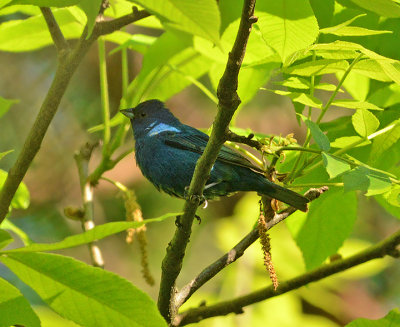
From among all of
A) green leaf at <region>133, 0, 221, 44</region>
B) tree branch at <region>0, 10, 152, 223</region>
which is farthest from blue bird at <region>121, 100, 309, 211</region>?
green leaf at <region>133, 0, 221, 44</region>

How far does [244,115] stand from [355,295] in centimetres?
218

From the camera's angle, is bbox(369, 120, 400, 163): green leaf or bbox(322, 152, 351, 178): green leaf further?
bbox(369, 120, 400, 163): green leaf

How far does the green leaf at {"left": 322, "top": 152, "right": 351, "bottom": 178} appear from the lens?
1512 millimetres

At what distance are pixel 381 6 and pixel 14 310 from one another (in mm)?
1141

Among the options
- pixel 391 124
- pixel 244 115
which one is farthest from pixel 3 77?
pixel 391 124

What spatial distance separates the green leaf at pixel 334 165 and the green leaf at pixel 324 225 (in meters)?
0.75

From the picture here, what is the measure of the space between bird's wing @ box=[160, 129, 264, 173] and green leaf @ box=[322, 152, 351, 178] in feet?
4.66

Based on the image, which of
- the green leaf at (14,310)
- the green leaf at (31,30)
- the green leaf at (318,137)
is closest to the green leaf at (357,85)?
the green leaf at (318,137)

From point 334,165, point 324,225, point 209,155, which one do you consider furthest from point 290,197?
point 334,165

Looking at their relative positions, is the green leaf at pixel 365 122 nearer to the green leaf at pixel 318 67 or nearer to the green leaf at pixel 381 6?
the green leaf at pixel 318 67

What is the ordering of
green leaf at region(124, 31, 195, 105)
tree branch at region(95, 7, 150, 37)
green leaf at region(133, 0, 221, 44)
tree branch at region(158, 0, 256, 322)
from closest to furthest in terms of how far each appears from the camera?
green leaf at region(133, 0, 221, 44) → tree branch at region(158, 0, 256, 322) → tree branch at region(95, 7, 150, 37) → green leaf at region(124, 31, 195, 105)

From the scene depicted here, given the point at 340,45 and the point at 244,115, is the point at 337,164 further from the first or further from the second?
the point at 244,115

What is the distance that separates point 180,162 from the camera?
344 centimetres

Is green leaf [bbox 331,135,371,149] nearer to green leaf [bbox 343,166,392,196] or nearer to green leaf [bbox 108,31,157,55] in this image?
green leaf [bbox 343,166,392,196]
